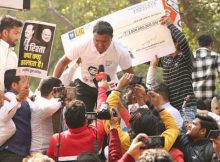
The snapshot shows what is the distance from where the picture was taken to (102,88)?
21.8 feet

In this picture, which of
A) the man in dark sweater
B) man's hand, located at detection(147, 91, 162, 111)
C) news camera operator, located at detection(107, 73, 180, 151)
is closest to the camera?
news camera operator, located at detection(107, 73, 180, 151)

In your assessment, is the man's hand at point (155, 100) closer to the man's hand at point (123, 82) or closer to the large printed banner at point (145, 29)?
the man's hand at point (123, 82)

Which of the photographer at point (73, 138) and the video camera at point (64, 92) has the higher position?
the video camera at point (64, 92)

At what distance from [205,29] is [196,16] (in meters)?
0.64

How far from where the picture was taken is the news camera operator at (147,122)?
5809mm

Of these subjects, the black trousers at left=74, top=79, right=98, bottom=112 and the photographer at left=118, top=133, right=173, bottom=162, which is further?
the black trousers at left=74, top=79, right=98, bottom=112

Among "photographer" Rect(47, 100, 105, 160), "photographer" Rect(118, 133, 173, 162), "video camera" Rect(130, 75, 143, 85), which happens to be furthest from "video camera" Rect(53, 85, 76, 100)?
"photographer" Rect(118, 133, 173, 162)

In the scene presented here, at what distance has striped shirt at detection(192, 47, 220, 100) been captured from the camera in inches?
347

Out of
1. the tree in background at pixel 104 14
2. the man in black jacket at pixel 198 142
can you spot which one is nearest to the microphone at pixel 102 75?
the man in black jacket at pixel 198 142

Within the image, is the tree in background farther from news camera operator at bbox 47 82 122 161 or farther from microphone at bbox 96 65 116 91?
news camera operator at bbox 47 82 122 161

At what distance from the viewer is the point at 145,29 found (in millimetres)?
8086

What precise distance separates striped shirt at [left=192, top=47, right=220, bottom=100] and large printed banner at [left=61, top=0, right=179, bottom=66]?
2.98 ft

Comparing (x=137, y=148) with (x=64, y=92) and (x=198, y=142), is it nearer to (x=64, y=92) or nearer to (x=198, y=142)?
(x=64, y=92)

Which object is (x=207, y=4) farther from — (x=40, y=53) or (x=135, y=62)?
(x=40, y=53)
